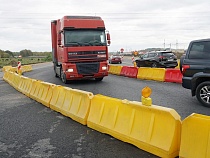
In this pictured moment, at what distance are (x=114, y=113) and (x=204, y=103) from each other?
3686 mm

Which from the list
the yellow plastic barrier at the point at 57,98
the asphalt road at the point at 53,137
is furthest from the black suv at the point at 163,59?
the yellow plastic barrier at the point at 57,98

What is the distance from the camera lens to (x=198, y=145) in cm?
365

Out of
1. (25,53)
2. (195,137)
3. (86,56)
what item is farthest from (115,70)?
(25,53)

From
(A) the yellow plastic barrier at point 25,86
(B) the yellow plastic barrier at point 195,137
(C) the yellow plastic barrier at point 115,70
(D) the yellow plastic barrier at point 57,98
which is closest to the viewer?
(B) the yellow plastic barrier at point 195,137

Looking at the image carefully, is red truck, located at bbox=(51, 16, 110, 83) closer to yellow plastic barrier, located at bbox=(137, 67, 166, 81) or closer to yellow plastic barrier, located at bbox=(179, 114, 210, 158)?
yellow plastic barrier, located at bbox=(137, 67, 166, 81)

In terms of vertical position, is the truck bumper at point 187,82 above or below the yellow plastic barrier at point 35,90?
above

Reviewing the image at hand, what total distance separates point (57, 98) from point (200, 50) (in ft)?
15.0

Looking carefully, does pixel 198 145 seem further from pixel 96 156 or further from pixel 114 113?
pixel 114 113

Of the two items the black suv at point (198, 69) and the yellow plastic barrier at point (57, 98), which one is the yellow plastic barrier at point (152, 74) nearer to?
the black suv at point (198, 69)

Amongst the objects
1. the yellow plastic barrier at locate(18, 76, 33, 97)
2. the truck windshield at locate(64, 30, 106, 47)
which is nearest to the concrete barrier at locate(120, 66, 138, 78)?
the truck windshield at locate(64, 30, 106, 47)

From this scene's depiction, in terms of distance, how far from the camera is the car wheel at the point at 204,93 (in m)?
7.68

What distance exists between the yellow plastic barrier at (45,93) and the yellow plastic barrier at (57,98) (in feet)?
0.86

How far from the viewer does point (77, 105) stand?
6527mm

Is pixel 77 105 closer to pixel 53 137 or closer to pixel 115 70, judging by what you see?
pixel 53 137
